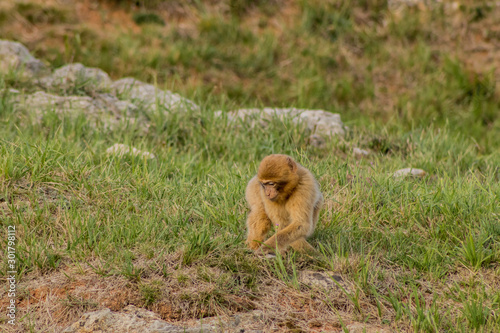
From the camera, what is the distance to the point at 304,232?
397 centimetres

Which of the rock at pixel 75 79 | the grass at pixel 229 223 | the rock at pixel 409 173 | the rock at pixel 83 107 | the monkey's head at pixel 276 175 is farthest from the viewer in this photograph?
the rock at pixel 75 79

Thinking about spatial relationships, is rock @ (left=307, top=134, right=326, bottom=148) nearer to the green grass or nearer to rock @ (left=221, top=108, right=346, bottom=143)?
rock @ (left=221, top=108, right=346, bottom=143)

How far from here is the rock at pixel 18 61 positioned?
7.80 meters

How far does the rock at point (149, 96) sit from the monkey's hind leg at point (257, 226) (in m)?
3.39

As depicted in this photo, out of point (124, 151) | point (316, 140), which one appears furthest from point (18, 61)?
point (316, 140)

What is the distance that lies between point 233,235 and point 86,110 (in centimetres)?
Answer: 357

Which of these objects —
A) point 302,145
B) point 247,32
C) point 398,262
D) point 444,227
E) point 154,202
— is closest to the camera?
point 398,262

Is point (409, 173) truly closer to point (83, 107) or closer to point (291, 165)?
point (291, 165)

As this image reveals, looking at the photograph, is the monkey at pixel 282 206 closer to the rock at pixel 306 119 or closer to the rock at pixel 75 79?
the rock at pixel 306 119

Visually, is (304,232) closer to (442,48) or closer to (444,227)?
(444,227)

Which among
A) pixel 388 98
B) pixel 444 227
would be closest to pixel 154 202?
pixel 444 227

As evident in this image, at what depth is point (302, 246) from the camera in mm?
4020

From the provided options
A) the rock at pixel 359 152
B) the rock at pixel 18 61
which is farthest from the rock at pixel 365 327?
the rock at pixel 18 61

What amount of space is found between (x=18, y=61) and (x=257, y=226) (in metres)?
5.40
